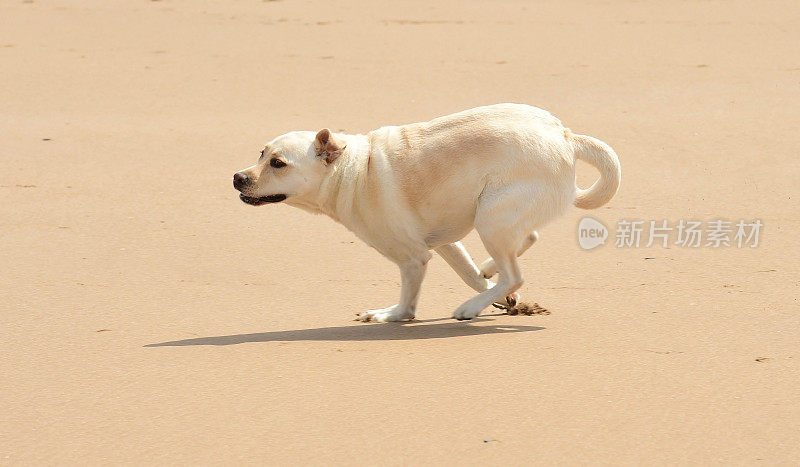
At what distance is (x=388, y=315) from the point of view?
714 centimetres

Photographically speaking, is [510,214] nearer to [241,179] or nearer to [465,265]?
[465,265]

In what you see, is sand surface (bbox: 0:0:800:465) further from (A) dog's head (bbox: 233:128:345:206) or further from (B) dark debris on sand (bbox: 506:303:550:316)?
(A) dog's head (bbox: 233:128:345:206)

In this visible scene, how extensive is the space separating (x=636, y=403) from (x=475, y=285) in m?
2.27

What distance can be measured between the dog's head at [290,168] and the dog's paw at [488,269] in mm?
1192

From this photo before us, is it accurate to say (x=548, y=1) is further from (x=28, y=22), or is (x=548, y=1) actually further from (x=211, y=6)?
(x=28, y=22)

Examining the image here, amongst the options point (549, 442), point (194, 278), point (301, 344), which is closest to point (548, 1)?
point (194, 278)

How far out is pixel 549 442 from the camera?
4848 millimetres

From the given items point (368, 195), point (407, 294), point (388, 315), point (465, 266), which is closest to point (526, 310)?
point (465, 266)

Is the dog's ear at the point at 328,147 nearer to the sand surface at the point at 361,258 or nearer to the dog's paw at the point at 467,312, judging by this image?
the sand surface at the point at 361,258

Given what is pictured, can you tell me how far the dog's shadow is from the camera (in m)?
6.57

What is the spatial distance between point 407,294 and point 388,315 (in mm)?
176

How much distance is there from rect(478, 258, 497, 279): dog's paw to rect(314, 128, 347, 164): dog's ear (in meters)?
1.19

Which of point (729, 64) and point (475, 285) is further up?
point (729, 64)

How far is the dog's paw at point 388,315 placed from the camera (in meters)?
7.14
